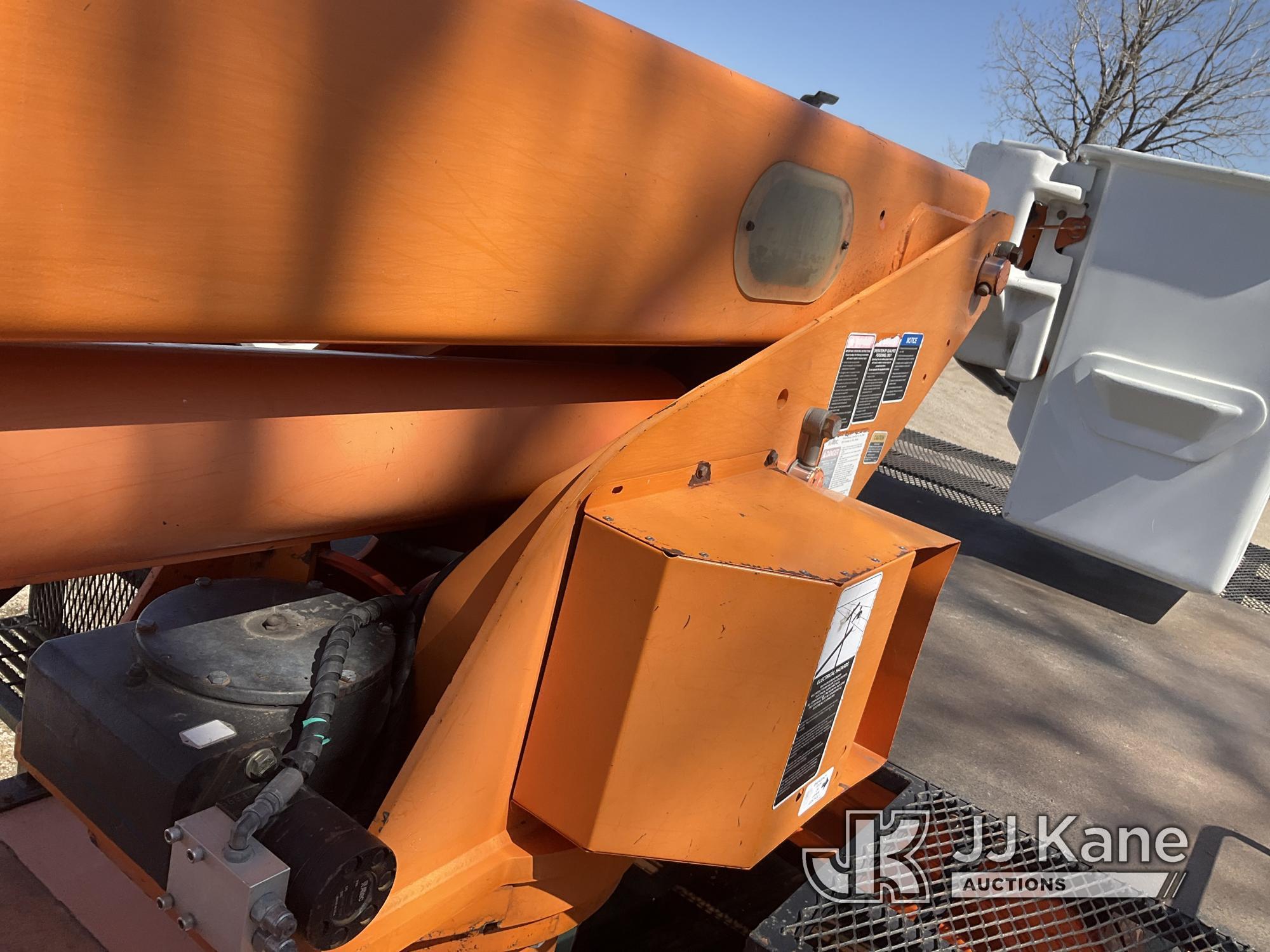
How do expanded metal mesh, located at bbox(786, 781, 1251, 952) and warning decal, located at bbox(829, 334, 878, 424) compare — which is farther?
warning decal, located at bbox(829, 334, 878, 424)

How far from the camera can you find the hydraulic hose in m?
1.04

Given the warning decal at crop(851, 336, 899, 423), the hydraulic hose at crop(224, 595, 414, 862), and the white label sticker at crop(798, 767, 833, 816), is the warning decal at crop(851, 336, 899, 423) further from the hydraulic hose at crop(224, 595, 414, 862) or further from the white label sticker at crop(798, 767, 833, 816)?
the hydraulic hose at crop(224, 595, 414, 862)

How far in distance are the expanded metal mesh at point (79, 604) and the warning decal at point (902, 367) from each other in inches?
70.3

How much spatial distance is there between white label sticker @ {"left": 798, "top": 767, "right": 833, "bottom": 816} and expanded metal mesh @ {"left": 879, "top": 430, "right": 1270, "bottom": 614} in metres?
3.50

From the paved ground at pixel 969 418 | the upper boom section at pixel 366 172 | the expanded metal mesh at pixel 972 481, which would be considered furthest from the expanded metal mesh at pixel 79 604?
the paved ground at pixel 969 418

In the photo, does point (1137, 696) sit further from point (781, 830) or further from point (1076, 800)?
point (781, 830)

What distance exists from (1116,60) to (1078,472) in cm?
1580

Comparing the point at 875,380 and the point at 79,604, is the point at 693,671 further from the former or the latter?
the point at 79,604

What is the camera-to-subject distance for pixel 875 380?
2.18 meters

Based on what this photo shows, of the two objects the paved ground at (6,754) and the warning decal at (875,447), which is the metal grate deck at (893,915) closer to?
the warning decal at (875,447)

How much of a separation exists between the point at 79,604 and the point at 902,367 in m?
2.01

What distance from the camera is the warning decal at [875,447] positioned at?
2.32m

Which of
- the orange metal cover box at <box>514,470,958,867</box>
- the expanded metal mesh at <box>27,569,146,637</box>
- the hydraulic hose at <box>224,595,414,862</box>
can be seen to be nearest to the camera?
the hydraulic hose at <box>224,595,414,862</box>

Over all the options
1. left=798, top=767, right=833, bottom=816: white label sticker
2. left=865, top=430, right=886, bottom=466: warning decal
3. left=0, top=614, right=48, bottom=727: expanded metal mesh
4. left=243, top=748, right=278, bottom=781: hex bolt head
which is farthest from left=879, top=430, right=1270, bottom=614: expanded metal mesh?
left=243, top=748, right=278, bottom=781: hex bolt head
